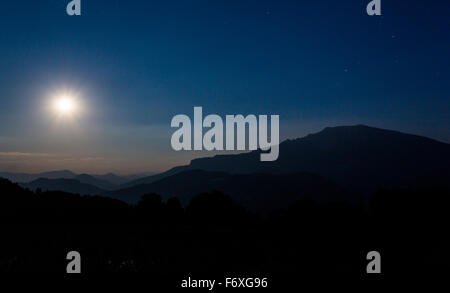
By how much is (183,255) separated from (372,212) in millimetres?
35891

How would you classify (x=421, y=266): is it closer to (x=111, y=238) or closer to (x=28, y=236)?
(x=111, y=238)

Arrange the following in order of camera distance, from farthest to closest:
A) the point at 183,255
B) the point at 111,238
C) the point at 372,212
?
the point at 372,212 → the point at 111,238 → the point at 183,255

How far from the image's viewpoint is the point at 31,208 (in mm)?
30125

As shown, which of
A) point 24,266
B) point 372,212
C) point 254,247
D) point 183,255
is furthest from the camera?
point 372,212

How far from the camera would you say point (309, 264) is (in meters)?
12.6

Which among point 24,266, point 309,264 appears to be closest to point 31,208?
point 24,266

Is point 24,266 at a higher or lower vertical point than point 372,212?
higher

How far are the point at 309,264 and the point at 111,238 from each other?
10.2 metres
